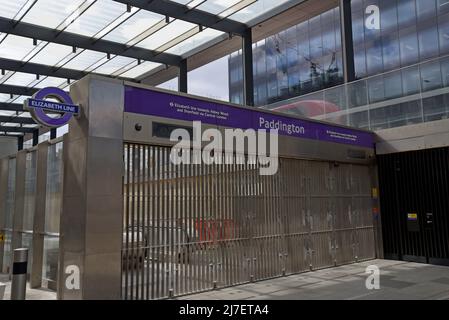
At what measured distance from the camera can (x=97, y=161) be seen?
23.8ft

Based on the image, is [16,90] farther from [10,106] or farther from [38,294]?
[38,294]

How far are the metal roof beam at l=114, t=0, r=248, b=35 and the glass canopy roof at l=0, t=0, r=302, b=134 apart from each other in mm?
79

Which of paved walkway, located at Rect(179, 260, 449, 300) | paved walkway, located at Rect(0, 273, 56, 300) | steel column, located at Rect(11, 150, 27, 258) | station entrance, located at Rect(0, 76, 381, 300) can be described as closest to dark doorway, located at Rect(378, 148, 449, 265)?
station entrance, located at Rect(0, 76, 381, 300)

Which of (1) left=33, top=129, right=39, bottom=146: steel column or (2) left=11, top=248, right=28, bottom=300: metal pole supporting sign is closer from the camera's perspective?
(2) left=11, top=248, right=28, bottom=300: metal pole supporting sign

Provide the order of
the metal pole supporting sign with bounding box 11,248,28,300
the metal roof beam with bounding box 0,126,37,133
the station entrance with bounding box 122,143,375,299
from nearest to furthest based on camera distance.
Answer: the metal pole supporting sign with bounding box 11,248,28,300 → the station entrance with bounding box 122,143,375,299 → the metal roof beam with bounding box 0,126,37,133

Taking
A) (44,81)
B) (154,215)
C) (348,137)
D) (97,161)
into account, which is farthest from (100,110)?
(44,81)

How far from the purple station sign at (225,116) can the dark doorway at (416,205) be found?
5.05 ft

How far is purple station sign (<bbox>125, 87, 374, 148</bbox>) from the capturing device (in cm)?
801

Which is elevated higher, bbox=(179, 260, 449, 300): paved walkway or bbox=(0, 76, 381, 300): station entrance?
bbox=(0, 76, 381, 300): station entrance

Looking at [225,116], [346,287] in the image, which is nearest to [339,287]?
[346,287]

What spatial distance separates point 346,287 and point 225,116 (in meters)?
4.66

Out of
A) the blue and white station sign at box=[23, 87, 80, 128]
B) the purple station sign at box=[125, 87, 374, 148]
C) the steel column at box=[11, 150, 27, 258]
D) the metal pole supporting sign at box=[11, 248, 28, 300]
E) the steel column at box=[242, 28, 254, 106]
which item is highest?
the steel column at box=[242, 28, 254, 106]

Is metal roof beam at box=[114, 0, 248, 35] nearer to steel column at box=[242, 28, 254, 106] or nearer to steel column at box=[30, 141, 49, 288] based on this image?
steel column at box=[242, 28, 254, 106]
